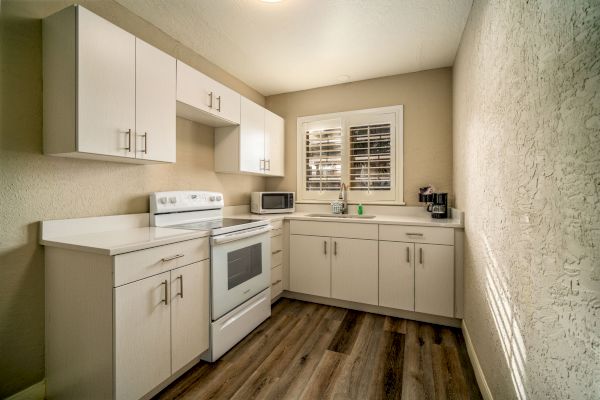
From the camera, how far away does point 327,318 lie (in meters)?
2.57

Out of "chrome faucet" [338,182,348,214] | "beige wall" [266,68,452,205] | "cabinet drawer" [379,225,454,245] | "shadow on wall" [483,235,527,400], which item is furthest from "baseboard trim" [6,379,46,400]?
"beige wall" [266,68,452,205]

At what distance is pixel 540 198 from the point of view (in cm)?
89

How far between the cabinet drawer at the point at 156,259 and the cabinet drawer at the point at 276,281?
105 centimetres

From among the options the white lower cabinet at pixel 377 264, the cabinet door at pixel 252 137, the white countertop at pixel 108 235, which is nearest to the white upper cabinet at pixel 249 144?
the cabinet door at pixel 252 137

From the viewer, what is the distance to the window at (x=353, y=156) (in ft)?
10.4

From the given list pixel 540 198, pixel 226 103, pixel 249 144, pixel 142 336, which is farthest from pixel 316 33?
pixel 142 336

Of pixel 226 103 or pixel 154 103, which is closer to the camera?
pixel 154 103

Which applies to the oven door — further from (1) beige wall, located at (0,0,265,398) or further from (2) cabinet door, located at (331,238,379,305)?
(1) beige wall, located at (0,0,265,398)

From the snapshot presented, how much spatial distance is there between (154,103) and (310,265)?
2012mm

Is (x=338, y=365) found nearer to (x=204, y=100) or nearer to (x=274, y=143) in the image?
(x=204, y=100)

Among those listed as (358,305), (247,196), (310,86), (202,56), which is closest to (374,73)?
(310,86)

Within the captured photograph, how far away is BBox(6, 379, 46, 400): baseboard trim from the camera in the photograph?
1489 mm

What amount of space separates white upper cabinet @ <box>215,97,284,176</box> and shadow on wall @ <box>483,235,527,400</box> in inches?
86.6

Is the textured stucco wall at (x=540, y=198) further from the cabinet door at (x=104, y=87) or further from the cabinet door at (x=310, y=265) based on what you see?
the cabinet door at (x=104, y=87)
